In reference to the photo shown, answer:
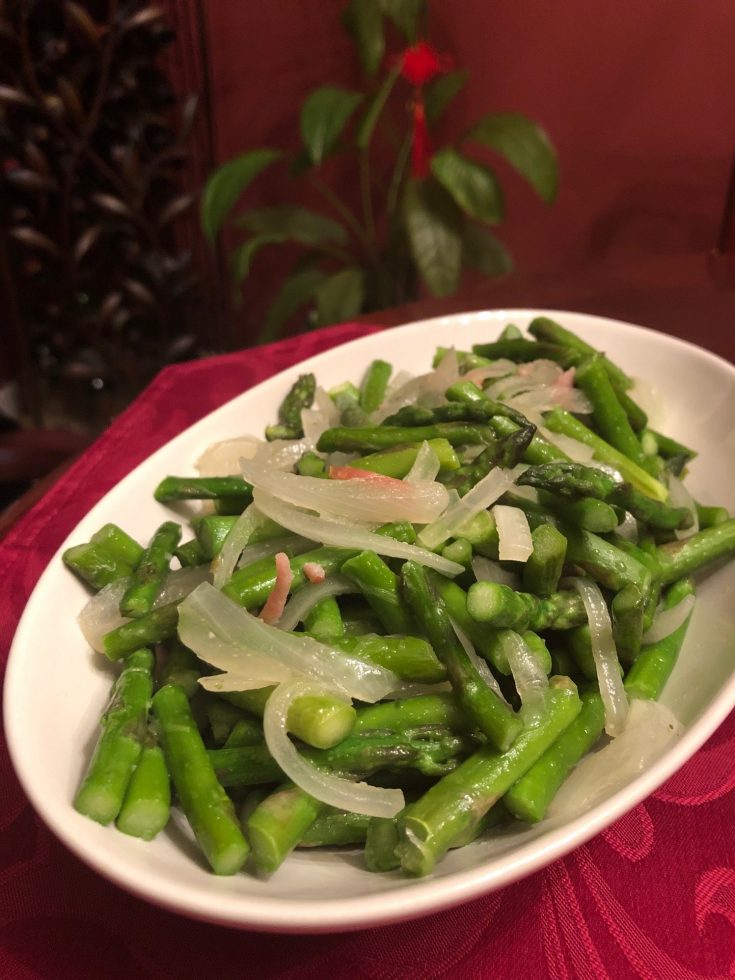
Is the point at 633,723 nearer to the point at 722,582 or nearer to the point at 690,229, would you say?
the point at 722,582

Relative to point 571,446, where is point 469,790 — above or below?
below

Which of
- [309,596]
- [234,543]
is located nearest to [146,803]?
[309,596]

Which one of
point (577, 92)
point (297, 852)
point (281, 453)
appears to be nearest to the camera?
point (297, 852)

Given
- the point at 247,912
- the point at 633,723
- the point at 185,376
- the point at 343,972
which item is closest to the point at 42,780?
the point at 247,912

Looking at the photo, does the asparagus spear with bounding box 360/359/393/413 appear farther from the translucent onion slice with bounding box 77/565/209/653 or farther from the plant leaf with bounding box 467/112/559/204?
the plant leaf with bounding box 467/112/559/204

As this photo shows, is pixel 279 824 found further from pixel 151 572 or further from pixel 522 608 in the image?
pixel 151 572

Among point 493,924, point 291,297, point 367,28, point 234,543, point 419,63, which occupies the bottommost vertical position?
point 291,297
